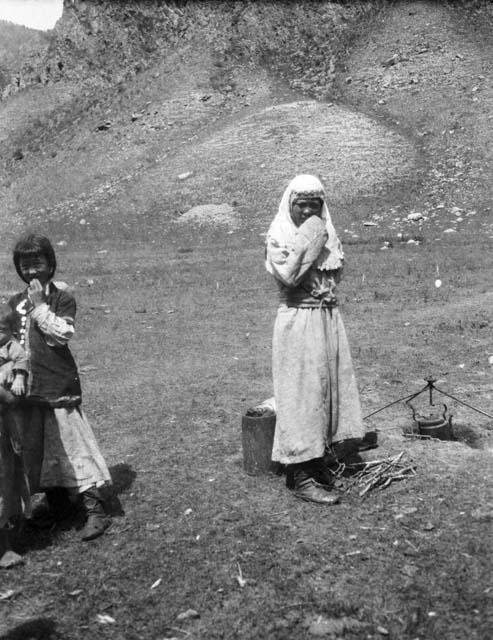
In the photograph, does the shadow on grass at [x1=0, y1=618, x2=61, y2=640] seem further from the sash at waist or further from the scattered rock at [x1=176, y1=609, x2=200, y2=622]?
the sash at waist

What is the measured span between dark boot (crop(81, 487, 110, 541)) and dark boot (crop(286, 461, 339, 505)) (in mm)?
Result: 1110

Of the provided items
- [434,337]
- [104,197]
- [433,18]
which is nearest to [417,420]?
[434,337]

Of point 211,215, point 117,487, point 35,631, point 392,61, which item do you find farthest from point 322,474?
point 392,61

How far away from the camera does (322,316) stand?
4445 mm

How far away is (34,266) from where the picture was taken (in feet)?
13.3

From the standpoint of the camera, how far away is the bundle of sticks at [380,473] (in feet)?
14.9

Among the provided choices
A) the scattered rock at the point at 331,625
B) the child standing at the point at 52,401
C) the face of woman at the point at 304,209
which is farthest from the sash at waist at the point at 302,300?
the scattered rock at the point at 331,625

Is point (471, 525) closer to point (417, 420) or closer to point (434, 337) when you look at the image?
point (417, 420)

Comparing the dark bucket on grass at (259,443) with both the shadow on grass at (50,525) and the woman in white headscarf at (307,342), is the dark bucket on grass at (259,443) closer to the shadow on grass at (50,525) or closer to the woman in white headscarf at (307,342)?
the woman in white headscarf at (307,342)

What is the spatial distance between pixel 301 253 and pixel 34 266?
1.48 m

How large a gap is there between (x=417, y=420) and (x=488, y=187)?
18093 mm

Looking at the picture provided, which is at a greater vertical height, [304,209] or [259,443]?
[304,209]

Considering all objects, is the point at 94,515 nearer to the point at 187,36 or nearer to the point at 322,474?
the point at 322,474

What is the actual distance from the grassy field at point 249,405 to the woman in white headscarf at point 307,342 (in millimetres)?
329
